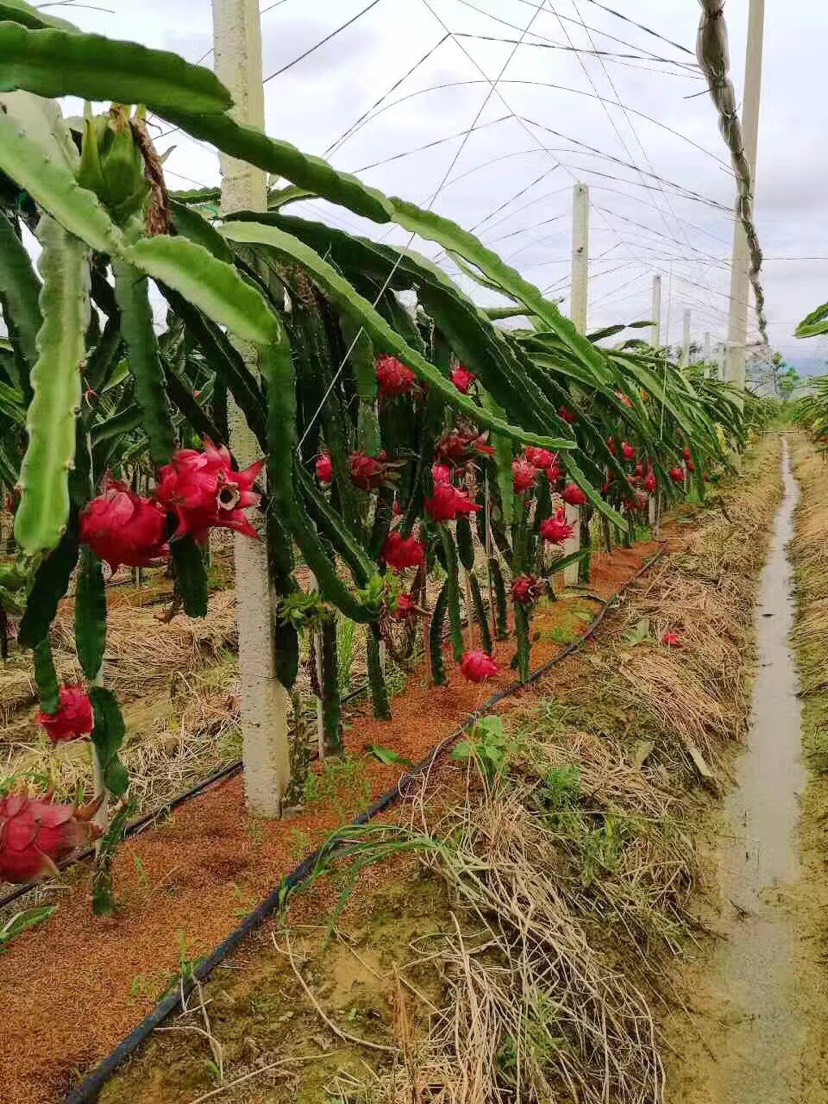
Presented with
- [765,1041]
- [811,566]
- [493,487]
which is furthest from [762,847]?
[811,566]

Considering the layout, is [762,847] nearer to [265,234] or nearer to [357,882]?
[357,882]

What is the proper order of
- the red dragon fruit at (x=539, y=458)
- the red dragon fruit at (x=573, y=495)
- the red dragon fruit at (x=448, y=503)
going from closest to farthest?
the red dragon fruit at (x=448, y=503) → the red dragon fruit at (x=539, y=458) → the red dragon fruit at (x=573, y=495)

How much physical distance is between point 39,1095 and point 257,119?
4.88 ft

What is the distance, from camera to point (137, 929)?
4.26 feet

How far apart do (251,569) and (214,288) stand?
802 mm

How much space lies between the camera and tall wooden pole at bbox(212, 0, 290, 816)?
4.38ft

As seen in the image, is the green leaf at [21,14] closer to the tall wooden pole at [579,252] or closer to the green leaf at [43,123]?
the green leaf at [43,123]

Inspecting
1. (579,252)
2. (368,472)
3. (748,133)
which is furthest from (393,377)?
(748,133)

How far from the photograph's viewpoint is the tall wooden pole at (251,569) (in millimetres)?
1336

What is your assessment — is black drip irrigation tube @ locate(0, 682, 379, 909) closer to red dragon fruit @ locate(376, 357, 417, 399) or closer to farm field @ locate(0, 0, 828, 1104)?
farm field @ locate(0, 0, 828, 1104)

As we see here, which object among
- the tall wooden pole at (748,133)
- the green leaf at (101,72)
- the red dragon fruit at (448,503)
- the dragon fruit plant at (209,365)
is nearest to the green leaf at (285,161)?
the dragon fruit plant at (209,365)

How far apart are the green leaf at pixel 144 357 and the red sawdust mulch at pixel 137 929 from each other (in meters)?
0.79

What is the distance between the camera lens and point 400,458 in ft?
5.41

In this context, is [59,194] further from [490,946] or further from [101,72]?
[490,946]
